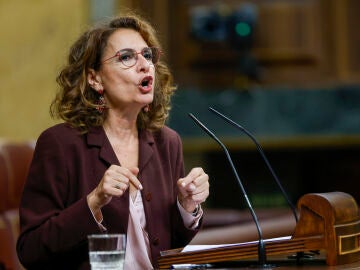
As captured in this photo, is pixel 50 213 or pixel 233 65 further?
pixel 233 65

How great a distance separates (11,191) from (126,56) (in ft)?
3.36

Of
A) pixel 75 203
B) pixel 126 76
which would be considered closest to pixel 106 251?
pixel 75 203

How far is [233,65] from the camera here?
586 centimetres

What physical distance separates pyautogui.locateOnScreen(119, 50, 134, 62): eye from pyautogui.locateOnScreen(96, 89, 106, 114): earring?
0.11 m

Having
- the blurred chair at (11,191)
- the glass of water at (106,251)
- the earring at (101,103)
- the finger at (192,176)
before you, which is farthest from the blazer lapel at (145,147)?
the blurred chair at (11,191)

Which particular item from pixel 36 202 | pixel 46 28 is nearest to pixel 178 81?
pixel 46 28

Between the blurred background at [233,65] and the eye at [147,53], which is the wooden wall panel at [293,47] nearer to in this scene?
the blurred background at [233,65]

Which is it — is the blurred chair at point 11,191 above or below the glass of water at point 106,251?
below

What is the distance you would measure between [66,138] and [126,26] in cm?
35

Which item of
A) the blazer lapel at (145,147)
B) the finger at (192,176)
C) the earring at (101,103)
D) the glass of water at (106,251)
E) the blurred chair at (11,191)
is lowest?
the blurred chair at (11,191)

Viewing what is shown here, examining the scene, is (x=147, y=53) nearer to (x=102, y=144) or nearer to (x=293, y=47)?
(x=102, y=144)

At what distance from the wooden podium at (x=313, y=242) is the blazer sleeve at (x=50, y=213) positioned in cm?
22

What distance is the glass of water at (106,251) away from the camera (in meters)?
1.67

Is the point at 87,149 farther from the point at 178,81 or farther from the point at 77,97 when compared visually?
the point at 178,81
